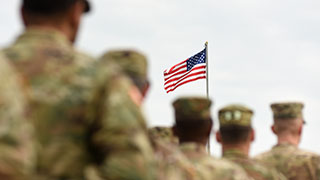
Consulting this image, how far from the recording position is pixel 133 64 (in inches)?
268

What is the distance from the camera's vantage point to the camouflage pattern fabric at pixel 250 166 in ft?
32.9

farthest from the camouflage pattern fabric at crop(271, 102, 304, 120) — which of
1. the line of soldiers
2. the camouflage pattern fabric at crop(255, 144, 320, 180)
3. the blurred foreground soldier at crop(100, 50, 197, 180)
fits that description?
the line of soldiers

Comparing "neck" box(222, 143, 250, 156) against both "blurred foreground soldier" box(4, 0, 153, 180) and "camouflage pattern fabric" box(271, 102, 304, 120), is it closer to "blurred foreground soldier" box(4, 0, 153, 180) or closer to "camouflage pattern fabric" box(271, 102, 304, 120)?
"camouflage pattern fabric" box(271, 102, 304, 120)

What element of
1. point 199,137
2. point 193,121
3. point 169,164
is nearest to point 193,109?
point 193,121

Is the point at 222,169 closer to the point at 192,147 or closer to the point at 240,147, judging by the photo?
the point at 192,147

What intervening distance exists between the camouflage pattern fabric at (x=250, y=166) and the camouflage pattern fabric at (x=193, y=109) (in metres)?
1.70

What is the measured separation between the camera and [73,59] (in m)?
4.19

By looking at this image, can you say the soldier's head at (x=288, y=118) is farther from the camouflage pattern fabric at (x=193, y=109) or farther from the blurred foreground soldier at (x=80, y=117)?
the blurred foreground soldier at (x=80, y=117)

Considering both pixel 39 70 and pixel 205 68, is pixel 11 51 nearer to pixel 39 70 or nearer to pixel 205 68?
pixel 39 70

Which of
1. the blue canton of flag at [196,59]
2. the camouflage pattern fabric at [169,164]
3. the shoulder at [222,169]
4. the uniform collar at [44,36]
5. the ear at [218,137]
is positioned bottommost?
the ear at [218,137]

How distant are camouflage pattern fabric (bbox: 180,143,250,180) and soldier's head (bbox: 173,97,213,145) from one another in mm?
172

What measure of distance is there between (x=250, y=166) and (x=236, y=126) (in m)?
0.53

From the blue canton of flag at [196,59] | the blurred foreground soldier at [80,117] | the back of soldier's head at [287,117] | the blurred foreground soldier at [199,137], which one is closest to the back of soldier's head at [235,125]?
the blurred foreground soldier at [199,137]

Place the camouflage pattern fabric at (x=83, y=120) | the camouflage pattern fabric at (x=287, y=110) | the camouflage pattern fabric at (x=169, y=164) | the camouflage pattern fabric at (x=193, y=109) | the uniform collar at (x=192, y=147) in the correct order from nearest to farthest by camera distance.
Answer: the camouflage pattern fabric at (x=83, y=120) < the camouflage pattern fabric at (x=169, y=164) < the uniform collar at (x=192, y=147) < the camouflage pattern fabric at (x=193, y=109) < the camouflage pattern fabric at (x=287, y=110)
